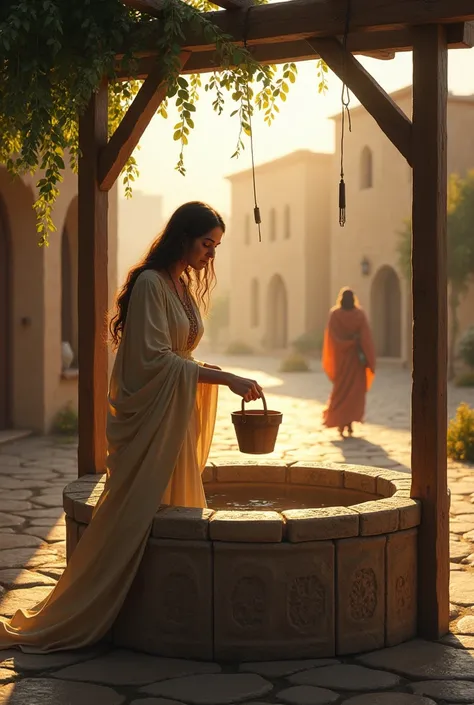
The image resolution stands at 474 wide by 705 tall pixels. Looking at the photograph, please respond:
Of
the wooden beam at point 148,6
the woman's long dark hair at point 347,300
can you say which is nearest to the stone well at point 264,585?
the wooden beam at point 148,6

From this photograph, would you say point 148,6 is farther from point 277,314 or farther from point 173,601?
point 277,314

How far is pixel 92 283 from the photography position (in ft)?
16.8

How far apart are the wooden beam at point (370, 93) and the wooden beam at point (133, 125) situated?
78 cm

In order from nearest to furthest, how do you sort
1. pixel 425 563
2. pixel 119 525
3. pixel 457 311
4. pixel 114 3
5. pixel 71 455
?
pixel 119 525, pixel 425 563, pixel 114 3, pixel 71 455, pixel 457 311

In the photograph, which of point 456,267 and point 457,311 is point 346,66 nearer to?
point 456,267

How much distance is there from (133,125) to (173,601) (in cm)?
246

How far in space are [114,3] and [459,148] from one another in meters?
21.2

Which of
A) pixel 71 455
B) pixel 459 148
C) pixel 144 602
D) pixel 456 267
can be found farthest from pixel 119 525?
pixel 459 148

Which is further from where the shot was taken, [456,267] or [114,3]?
[456,267]

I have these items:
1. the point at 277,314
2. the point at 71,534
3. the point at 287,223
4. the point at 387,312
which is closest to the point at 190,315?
the point at 71,534

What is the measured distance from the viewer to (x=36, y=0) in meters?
4.77

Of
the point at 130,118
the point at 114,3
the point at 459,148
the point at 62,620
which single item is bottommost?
the point at 62,620

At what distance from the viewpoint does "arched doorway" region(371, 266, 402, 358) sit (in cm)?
2586

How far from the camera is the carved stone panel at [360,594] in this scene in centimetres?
416
